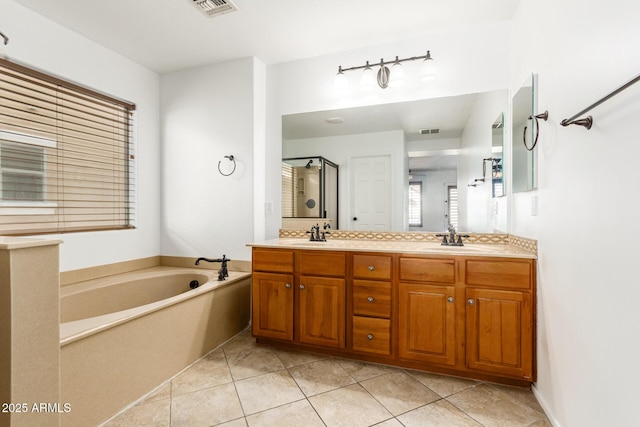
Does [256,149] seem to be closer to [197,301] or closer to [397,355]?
[197,301]

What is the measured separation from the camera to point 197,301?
7.56 ft

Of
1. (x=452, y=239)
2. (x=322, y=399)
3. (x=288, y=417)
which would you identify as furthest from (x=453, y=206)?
(x=288, y=417)

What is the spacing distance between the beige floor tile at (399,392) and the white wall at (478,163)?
3.95 ft

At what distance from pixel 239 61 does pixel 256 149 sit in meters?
0.85

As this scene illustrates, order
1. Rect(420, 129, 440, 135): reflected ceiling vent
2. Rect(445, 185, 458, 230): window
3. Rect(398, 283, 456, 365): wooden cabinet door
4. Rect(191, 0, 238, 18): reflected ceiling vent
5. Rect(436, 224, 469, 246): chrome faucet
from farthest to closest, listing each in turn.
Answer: Rect(420, 129, 440, 135): reflected ceiling vent < Rect(445, 185, 458, 230): window < Rect(436, 224, 469, 246): chrome faucet < Rect(191, 0, 238, 18): reflected ceiling vent < Rect(398, 283, 456, 365): wooden cabinet door

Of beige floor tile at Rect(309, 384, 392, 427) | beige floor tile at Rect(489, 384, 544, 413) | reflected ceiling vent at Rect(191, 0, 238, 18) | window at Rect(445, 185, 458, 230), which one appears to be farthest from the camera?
window at Rect(445, 185, 458, 230)

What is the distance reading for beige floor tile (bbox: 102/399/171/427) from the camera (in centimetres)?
160

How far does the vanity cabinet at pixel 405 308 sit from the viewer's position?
6.10 ft

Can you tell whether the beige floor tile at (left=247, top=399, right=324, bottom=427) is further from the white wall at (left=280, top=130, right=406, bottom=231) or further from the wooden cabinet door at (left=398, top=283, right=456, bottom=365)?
the white wall at (left=280, top=130, right=406, bottom=231)

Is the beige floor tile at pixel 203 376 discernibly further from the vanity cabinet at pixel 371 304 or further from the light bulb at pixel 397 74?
the light bulb at pixel 397 74

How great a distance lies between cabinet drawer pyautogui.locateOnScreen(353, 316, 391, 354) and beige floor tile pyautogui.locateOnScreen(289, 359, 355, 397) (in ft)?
0.67

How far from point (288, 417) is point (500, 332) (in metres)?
1.32

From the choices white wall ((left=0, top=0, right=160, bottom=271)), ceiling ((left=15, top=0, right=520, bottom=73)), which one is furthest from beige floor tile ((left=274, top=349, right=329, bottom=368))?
ceiling ((left=15, top=0, right=520, bottom=73))

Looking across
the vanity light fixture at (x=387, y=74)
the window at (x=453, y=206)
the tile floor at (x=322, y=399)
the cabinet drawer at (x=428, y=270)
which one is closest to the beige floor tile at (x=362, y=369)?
the tile floor at (x=322, y=399)
